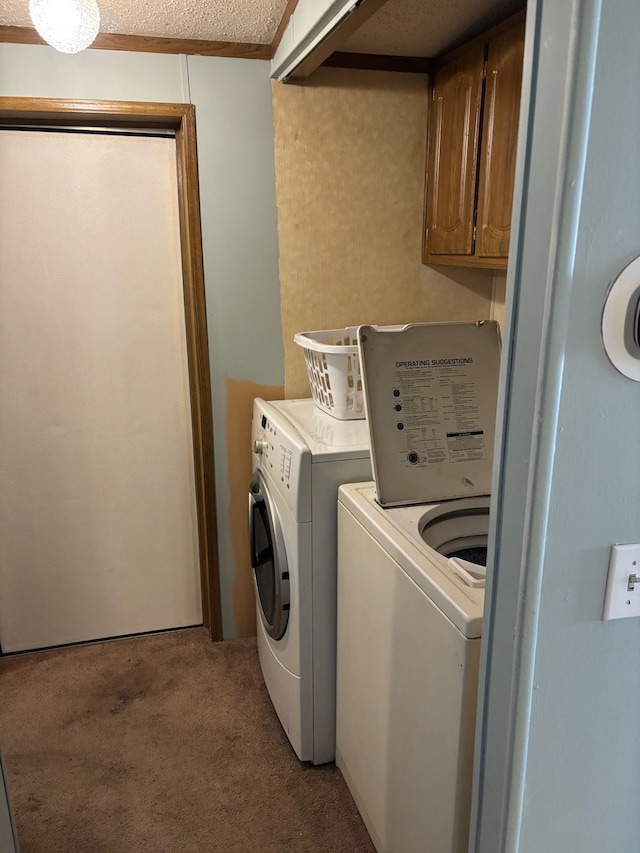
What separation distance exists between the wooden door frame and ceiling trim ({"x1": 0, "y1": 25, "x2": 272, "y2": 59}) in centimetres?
16

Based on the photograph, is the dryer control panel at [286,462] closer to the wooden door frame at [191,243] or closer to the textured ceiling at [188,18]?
the wooden door frame at [191,243]

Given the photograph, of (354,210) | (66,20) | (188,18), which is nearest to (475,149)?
(354,210)

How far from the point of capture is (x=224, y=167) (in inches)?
83.5

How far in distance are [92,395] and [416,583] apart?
154 centimetres

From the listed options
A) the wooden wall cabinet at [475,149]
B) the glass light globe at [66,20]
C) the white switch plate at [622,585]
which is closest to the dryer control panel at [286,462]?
the wooden wall cabinet at [475,149]

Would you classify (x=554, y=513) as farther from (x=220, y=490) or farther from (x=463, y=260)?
(x=220, y=490)

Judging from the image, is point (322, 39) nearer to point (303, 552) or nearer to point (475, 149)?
point (475, 149)

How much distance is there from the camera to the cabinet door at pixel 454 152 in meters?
1.91

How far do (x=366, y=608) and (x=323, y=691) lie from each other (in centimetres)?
49

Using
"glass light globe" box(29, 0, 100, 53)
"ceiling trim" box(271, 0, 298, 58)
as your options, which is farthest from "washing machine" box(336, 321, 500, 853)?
"glass light globe" box(29, 0, 100, 53)

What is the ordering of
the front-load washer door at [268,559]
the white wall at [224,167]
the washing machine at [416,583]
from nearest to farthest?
the washing machine at [416,583] → the front-load washer door at [268,559] → the white wall at [224,167]

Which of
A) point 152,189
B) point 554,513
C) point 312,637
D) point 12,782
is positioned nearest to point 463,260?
point 152,189

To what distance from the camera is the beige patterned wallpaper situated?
7.04ft

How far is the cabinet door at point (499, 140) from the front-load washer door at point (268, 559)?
3.32ft
